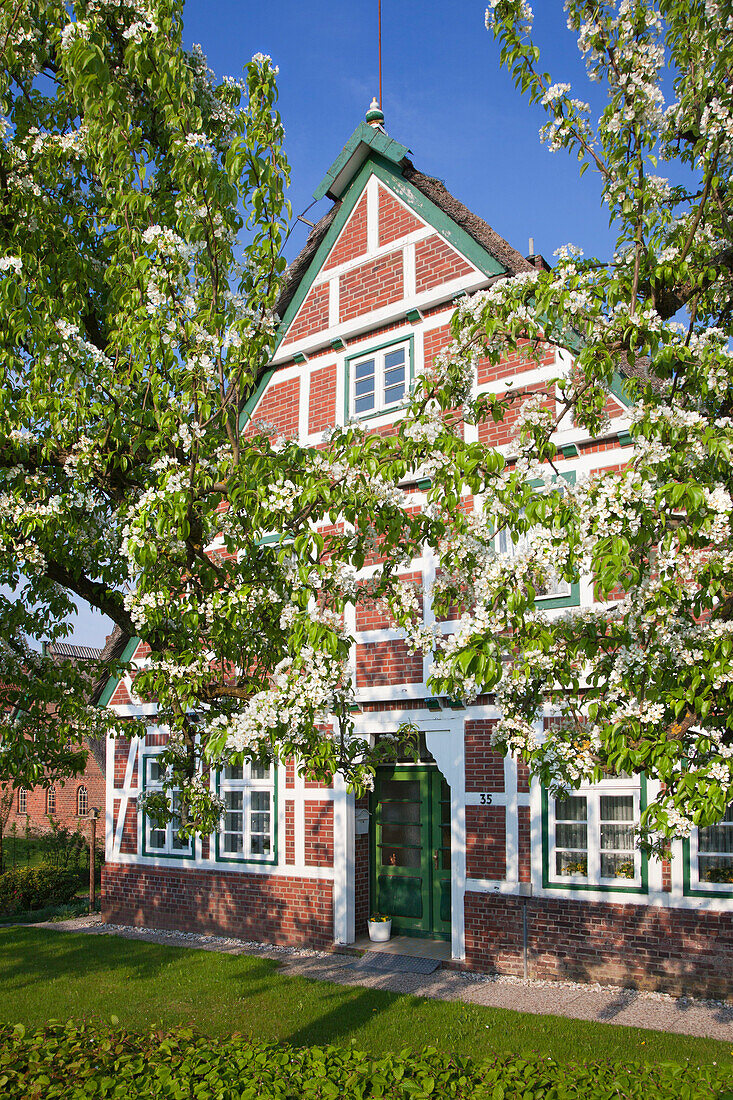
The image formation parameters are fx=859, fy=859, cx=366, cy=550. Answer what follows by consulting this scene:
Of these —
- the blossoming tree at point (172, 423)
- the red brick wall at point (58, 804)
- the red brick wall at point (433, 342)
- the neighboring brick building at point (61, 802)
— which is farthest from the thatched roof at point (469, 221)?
the red brick wall at point (58, 804)

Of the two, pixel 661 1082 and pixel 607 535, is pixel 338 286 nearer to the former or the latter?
pixel 607 535

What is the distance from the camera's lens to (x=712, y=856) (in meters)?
8.07

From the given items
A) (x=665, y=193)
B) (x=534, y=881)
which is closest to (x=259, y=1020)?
(x=534, y=881)

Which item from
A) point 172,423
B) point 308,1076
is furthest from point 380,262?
point 308,1076

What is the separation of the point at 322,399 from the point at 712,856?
727cm

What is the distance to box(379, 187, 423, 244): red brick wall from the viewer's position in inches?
435

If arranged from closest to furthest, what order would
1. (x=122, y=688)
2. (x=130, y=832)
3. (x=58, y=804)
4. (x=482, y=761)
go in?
(x=482, y=761) < (x=130, y=832) < (x=122, y=688) < (x=58, y=804)

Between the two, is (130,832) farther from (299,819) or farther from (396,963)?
(396,963)

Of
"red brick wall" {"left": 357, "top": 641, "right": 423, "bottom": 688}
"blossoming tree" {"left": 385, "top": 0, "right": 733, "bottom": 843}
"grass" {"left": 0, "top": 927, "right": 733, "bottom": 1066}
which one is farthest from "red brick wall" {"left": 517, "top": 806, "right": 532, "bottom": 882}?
"blossoming tree" {"left": 385, "top": 0, "right": 733, "bottom": 843}

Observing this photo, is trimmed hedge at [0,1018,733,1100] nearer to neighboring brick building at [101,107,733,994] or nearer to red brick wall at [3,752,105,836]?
neighboring brick building at [101,107,733,994]

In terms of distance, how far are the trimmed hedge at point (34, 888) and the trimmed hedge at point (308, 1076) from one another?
12.0 m

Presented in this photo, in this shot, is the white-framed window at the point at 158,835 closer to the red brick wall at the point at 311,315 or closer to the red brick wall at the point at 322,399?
the red brick wall at the point at 322,399

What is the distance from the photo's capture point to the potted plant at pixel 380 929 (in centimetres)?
1049

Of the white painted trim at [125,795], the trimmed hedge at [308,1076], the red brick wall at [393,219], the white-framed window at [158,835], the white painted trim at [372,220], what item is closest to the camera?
the trimmed hedge at [308,1076]
